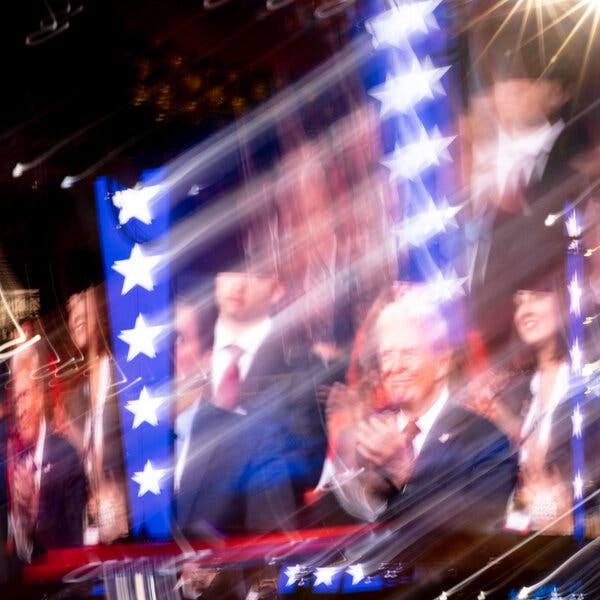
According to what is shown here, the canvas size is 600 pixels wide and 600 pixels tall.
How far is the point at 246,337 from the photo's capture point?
Result: 4.18 m

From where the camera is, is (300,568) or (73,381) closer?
(300,568)

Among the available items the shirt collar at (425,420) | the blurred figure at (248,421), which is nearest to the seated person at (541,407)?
the shirt collar at (425,420)

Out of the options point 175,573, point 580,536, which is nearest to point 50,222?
point 175,573

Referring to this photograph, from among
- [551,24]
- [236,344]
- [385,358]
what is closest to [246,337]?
[236,344]

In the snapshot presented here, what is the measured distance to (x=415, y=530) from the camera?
4035 millimetres

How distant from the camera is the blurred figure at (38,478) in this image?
4.50m

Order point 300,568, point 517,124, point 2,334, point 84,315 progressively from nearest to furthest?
point 300,568
point 517,124
point 84,315
point 2,334

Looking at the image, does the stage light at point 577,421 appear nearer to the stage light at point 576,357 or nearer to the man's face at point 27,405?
the stage light at point 576,357

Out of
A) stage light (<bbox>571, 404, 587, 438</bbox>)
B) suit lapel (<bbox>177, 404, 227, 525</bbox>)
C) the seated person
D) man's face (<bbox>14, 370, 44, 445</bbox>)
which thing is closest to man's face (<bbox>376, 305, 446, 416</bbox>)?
the seated person

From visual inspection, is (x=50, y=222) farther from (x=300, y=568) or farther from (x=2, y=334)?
(x=300, y=568)

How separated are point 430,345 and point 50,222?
90.6 inches

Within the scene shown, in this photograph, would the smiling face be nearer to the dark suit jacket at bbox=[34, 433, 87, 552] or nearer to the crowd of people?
the crowd of people

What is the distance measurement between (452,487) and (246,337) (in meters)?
1.30

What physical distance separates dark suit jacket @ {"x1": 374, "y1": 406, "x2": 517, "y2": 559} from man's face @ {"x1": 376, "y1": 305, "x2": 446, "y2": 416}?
16 centimetres
